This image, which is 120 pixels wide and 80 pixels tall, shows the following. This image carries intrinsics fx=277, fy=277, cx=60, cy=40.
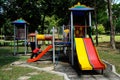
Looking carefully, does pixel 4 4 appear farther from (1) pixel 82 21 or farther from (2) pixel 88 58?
(2) pixel 88 58

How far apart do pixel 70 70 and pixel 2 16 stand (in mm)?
27314

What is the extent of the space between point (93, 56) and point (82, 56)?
23.4 inches

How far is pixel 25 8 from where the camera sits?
3966cm

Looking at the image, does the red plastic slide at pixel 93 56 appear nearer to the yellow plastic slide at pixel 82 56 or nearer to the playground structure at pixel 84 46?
the playground structure at pixel 84 46

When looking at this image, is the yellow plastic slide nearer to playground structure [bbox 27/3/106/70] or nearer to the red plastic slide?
playground structure [bbox 27/3/106/70]

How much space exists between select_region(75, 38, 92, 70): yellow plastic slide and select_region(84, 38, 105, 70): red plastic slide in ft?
0.70

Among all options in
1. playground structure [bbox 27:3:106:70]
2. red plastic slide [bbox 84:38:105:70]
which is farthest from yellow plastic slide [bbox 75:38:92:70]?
red plastic slide [bbox 84:38:105:70]

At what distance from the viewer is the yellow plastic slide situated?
13.7m

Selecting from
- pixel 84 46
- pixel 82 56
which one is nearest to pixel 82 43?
pixel 84 46

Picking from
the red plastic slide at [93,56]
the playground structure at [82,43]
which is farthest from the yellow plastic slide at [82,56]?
the red plastic slide at [93,56]

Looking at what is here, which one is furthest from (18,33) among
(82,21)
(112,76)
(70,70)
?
(112,76)

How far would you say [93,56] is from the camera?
49.2ft

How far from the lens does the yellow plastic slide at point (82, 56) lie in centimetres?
1366

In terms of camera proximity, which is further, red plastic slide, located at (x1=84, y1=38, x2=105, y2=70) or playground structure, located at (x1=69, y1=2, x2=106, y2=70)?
playground structure, located at (x1=69, y1=2, x2=106, y2=70)
